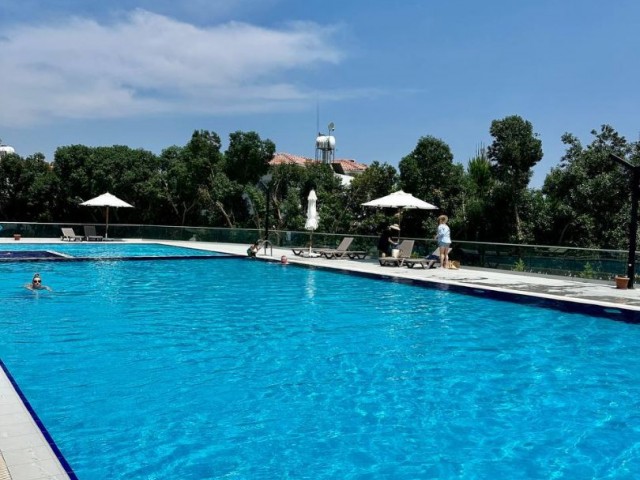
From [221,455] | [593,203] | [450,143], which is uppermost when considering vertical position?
[450,143]

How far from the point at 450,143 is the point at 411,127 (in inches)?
166

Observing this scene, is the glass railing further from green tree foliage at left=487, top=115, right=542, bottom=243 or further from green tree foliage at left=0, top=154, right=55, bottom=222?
green tree foliage at left=0, top=154, right=55, bottom=222

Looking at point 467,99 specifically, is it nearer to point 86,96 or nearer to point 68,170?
point 86,96

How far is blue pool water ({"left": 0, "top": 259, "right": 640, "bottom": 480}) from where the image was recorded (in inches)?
173

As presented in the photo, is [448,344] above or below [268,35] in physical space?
below

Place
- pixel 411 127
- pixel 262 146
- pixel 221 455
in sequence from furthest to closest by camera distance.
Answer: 1. pixel 262 146
2. pixel 411 127
3. pixel 221 455

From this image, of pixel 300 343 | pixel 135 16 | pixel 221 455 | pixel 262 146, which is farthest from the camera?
pixel 262 146

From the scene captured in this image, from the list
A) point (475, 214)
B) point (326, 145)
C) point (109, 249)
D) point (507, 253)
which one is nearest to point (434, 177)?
point (475, 214)

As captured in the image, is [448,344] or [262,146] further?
[262,146]

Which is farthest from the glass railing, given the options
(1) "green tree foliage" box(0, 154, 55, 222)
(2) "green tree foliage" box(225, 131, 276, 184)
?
(1) "green tree foliage" box(0, 154, 55, 222)

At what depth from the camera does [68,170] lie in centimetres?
3612

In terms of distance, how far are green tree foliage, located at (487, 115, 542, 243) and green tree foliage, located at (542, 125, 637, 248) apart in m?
1.25

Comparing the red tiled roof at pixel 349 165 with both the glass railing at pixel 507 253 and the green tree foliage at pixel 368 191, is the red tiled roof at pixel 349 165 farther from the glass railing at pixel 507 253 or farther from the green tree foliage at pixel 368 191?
the glass railing at pixel 507 253

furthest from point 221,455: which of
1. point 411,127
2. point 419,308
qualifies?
point 411,127
